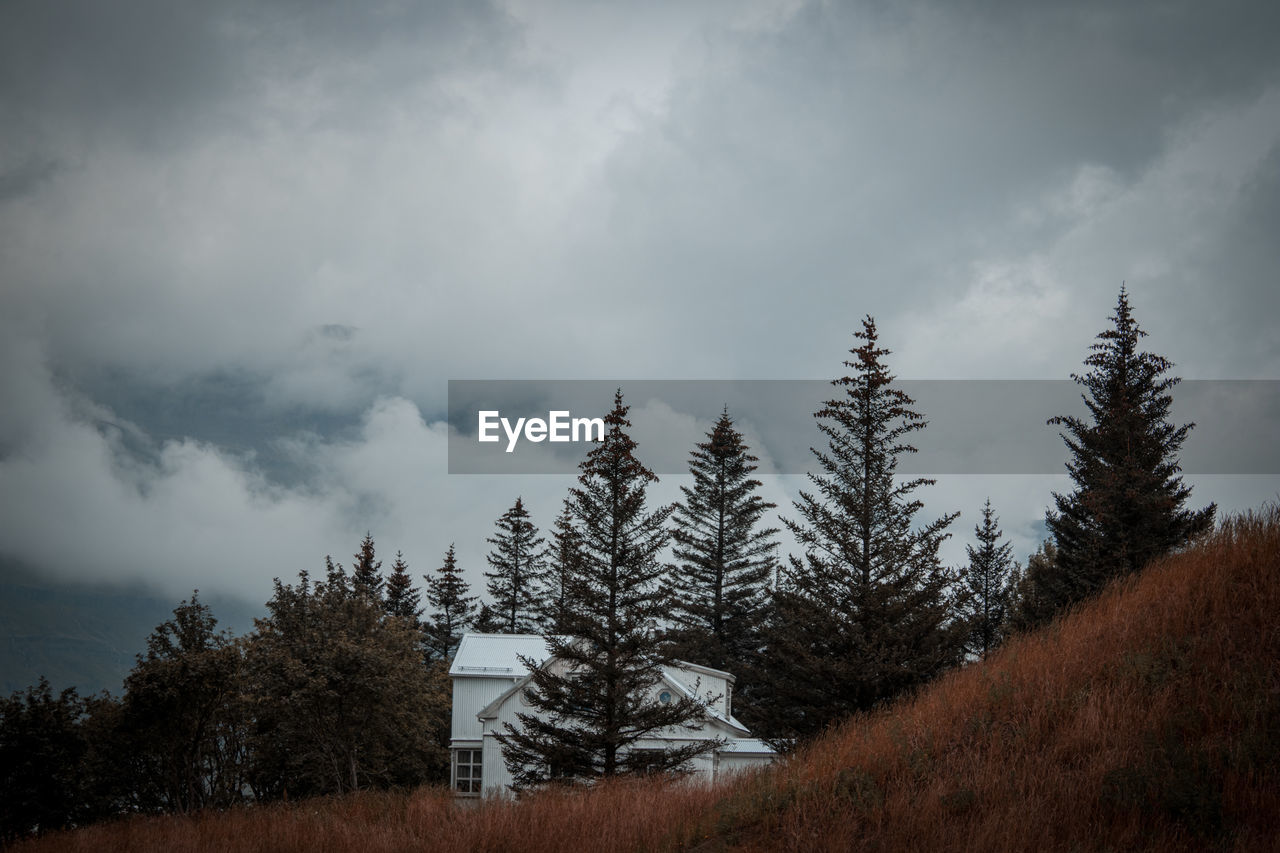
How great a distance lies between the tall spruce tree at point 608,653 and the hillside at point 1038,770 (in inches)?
473

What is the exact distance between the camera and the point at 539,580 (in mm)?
55906

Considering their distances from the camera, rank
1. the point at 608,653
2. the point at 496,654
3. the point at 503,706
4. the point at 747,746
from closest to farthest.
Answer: the point at 608,653 < the point at 503,706 < the point at 747,746 < the point at 496,654

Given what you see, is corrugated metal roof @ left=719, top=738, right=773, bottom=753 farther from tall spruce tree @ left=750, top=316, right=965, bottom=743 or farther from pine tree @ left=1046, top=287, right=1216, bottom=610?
pine tree @ left=1046, top=287, right=1216, bottom=610

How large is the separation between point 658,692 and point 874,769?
22521 mm

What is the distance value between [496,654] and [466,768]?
5000 millimetres

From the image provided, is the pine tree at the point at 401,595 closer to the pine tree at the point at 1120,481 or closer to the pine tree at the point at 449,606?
the pine tree at the point at 449,606

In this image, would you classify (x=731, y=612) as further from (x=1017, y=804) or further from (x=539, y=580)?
(x=1017, y=804)

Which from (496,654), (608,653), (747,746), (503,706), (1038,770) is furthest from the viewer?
(496,654)

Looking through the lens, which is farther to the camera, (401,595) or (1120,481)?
(401,595)

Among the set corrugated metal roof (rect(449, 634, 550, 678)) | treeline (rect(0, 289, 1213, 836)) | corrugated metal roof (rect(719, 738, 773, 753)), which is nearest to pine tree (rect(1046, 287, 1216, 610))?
treeline (rect(0, 289, 1213, 836))

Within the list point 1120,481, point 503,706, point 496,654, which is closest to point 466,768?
point 503,706

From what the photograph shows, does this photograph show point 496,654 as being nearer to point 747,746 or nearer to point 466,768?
point 466,768

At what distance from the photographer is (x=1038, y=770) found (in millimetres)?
8266

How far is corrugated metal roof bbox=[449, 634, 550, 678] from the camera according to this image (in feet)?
114
